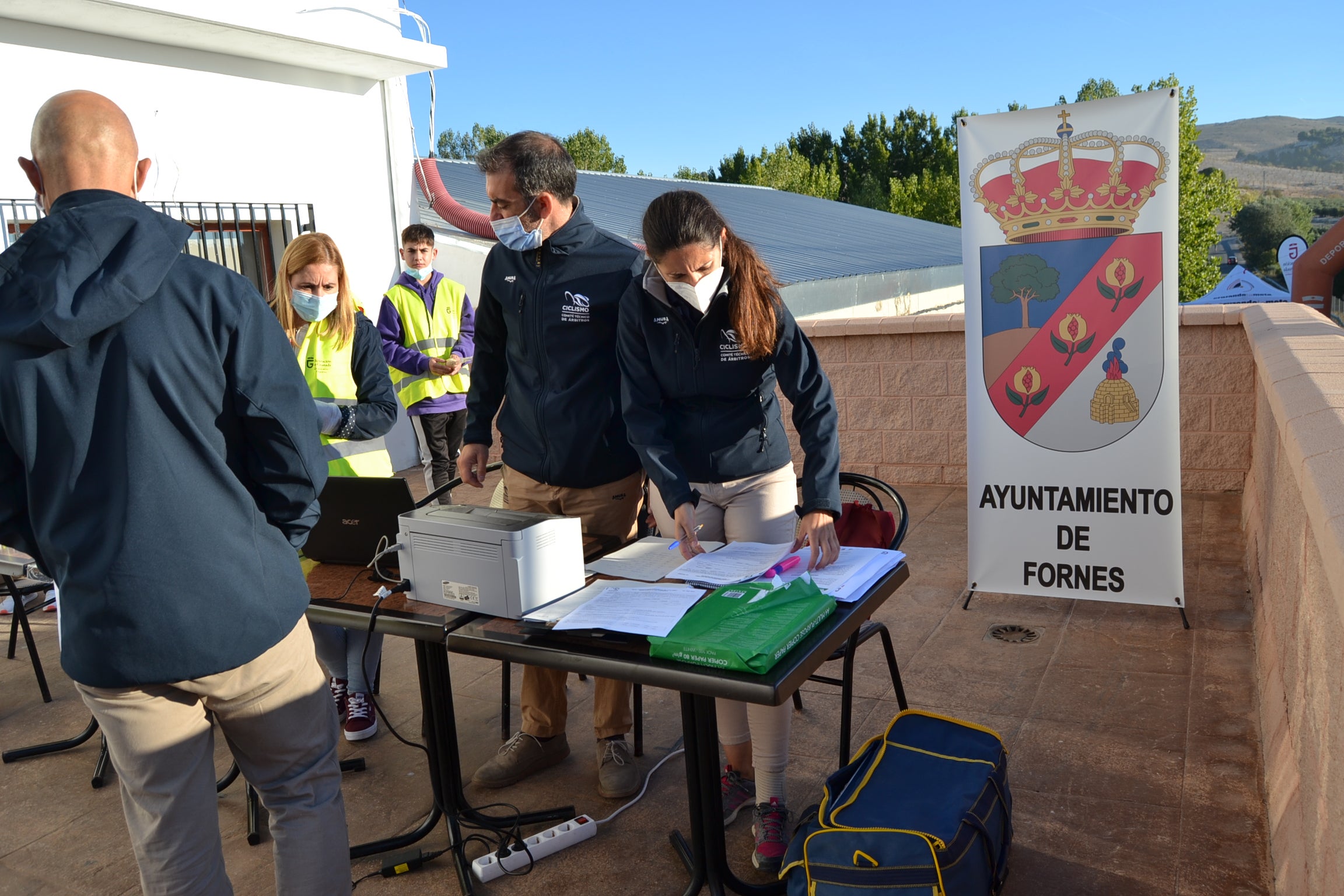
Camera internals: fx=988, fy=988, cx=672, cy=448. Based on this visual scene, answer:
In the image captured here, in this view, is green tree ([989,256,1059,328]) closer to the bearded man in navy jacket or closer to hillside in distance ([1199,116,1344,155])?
the bearded man in navy jacket

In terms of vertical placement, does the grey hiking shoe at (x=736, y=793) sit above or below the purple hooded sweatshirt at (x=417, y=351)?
below

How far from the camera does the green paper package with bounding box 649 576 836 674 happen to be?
1.87m

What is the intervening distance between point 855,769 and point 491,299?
180 centimetres

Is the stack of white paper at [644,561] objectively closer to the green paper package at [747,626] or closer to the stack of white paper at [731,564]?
the stack of white paper at [731,564]

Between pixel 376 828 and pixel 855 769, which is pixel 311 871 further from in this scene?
pixel 855 769

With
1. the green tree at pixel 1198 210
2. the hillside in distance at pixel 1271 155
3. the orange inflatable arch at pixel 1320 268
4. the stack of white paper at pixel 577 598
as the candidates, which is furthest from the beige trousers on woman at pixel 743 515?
the hillside in distance at pixel 1271 155

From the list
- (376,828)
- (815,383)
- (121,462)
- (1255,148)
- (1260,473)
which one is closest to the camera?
(121,462)

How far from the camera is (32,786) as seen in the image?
11.1 ft

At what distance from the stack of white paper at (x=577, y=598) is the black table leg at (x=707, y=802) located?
27cm

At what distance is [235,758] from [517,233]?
160cm

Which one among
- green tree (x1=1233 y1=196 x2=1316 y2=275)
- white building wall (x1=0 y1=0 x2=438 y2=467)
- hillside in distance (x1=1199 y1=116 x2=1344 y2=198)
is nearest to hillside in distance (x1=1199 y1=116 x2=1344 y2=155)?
hillside in distance (x1=1199 y1=116 x2=1344 y2=198)

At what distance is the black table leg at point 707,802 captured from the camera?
2258 mm

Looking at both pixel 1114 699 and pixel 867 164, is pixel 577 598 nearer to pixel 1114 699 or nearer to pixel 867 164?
pixel 1114 699

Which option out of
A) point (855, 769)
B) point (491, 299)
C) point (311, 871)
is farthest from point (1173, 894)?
point (491, 299)
